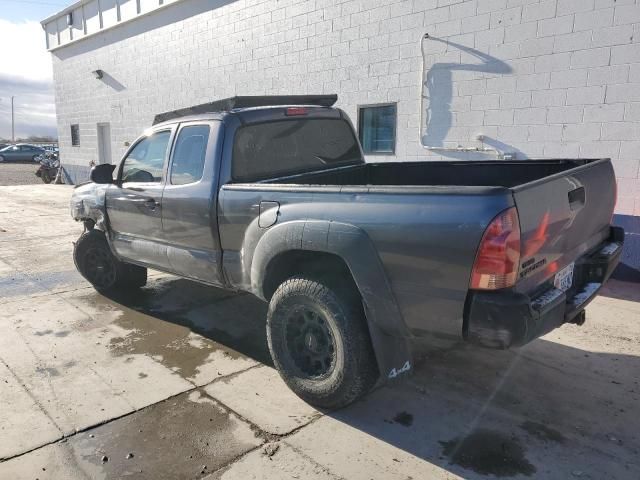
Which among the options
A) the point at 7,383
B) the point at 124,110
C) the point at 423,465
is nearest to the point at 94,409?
the point at 7,383

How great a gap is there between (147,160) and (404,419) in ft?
10.8

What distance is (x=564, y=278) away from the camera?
2.96 m

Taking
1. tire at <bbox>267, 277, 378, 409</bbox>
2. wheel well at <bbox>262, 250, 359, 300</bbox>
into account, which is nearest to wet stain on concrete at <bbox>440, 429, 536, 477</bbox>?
tire at <bbox>267, 277, 378, 409</bbox>

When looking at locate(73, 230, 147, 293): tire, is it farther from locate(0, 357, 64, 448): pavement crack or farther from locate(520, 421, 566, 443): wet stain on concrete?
locate(520, 421, 566, 443): wet stain on concrete

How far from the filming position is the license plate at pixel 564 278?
2.87 meters

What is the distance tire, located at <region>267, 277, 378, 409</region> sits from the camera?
9.69 feet

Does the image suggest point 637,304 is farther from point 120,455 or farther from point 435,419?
point 120,455

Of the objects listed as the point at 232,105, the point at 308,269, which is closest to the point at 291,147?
the point at 232,105

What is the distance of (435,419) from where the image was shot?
10.3 feet

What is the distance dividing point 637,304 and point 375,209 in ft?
13.6

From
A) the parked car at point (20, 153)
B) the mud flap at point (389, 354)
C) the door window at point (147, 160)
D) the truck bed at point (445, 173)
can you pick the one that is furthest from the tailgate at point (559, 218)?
the parked car at point (20, 153)

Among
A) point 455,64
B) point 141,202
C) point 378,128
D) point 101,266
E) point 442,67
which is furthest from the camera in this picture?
point 378,128

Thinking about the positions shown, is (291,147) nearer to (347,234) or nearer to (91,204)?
(347,234)

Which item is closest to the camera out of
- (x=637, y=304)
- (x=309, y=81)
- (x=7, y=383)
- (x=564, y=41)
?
(x=7, y=383)
